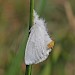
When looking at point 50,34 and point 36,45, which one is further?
point 50,34

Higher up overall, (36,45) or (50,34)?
(50,34)

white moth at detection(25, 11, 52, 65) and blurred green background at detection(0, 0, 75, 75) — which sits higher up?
blurred green background at detection(0, 0, 75, 75)

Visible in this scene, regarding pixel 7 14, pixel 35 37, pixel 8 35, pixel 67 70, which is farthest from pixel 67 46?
pixel 35 37

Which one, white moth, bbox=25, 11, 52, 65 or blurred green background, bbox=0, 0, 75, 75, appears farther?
blurred green background, bbox=0, 0, 75, 75

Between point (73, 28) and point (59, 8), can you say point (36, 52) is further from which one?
point (59, 8)

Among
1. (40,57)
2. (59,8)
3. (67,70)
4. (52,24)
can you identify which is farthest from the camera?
(59,8)
